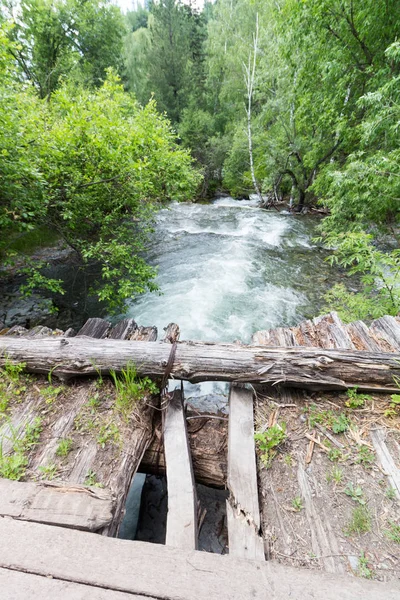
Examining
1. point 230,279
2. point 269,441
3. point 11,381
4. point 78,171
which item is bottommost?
point 230,279

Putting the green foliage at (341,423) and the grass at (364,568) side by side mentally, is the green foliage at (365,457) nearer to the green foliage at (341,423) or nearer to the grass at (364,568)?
the green foliage at (341,423)

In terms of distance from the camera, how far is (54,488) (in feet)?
4.76

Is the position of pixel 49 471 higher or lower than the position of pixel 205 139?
lower

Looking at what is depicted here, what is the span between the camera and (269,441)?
5.68ft

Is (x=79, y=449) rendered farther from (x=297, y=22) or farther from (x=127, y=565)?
(x=297, y=22)

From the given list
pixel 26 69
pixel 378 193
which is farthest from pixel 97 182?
pixel 26 69

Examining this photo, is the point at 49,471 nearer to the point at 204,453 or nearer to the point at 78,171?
the point at 204,453

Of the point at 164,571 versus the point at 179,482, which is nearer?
the point at 164,571

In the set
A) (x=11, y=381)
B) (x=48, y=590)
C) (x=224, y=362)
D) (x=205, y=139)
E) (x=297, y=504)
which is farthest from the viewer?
(x=205, y=139)

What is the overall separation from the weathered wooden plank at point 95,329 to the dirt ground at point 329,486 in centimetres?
191

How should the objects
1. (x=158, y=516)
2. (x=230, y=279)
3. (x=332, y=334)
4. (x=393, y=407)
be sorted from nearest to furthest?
(x=393, y=407) → (x=158, y=516) → (x=332, y=334) → (x=230, y=279)

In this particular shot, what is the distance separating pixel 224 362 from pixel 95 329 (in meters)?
1.70

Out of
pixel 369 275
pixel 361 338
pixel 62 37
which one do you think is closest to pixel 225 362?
pixel 361 338

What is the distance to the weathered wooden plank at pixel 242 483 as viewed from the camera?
4.21 ft
